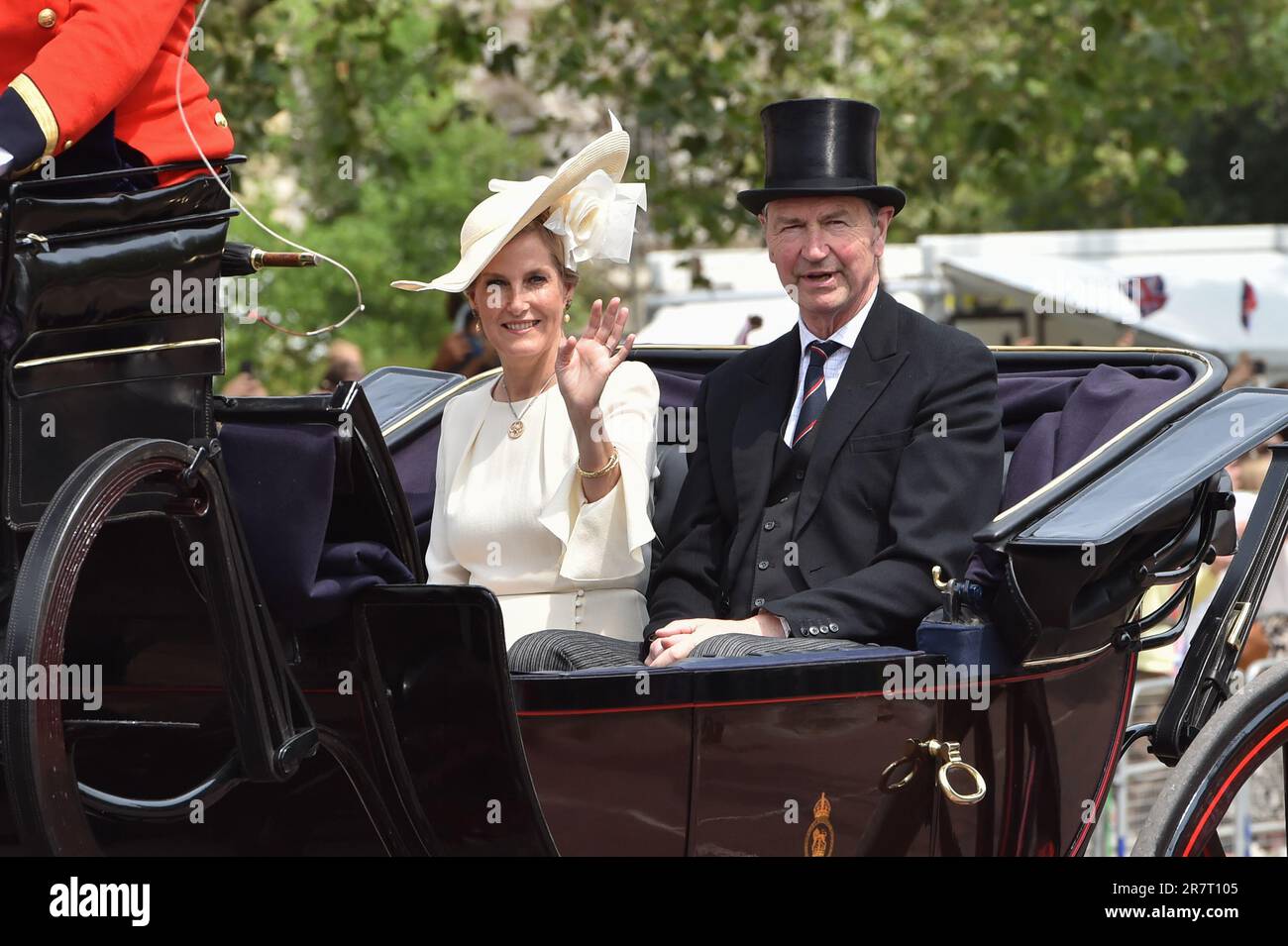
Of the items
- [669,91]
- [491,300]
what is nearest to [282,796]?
[491,300]

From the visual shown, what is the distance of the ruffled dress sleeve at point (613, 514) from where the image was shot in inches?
130

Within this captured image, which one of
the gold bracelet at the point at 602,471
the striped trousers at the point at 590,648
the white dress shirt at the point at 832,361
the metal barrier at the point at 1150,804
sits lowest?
the metal barrier at the point at 1150,804

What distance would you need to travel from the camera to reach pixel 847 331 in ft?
11.6

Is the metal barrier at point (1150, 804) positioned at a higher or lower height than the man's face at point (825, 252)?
lower

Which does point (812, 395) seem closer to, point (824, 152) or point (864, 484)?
point (864, 484)

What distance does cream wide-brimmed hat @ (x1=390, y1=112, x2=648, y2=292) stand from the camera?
334cm

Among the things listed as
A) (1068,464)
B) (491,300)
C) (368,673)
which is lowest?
(368,673)

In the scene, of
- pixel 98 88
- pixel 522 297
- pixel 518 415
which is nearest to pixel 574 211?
pixel 522 297

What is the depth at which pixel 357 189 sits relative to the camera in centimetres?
2556

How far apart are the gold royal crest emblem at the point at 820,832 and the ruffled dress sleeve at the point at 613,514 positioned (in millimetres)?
637

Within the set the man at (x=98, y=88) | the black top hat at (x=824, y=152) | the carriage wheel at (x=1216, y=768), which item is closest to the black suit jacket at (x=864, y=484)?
the black top hat at (x=824, y=152)

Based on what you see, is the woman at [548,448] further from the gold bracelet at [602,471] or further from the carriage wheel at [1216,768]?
the carriage wheel at [1216,768]
